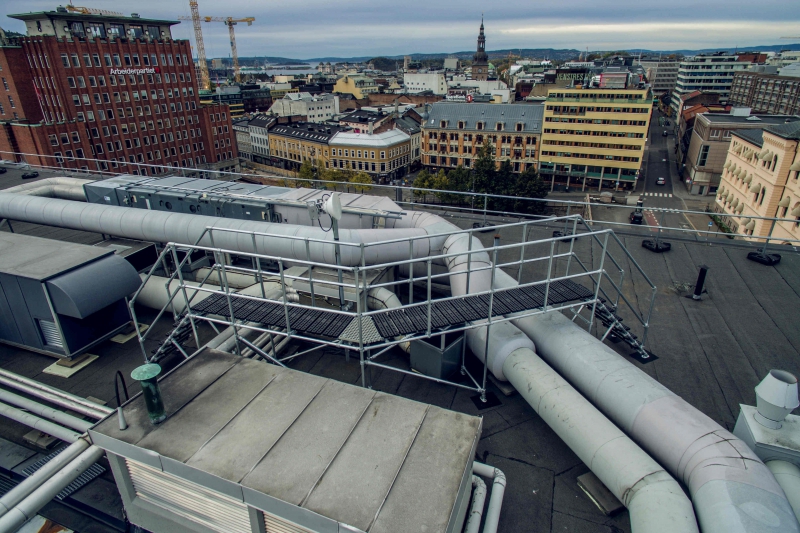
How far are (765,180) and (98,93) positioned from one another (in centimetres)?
8247

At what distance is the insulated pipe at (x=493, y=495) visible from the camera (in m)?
Result: 7.56

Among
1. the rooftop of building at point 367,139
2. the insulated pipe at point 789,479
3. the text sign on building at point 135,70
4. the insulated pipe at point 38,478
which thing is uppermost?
the text sign on building at point 135,70

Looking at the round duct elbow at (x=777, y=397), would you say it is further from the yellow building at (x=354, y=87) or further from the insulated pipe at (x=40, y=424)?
the yellow building at (x=354, y=87)

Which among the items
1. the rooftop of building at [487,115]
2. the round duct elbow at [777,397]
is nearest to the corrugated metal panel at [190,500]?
the round duct elbow at [777,397]

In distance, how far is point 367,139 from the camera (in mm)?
82438

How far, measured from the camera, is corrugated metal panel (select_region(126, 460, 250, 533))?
702 centimetres

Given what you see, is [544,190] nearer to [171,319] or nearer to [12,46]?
[171,319]

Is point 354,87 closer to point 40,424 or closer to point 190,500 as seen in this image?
point 40,424

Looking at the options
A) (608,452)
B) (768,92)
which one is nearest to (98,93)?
(608,452)

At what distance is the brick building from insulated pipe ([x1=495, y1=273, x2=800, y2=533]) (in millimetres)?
61827

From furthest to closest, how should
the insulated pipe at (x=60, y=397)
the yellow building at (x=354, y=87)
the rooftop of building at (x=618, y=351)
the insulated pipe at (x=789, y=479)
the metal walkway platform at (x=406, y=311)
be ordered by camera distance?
1. the yellow building at (x=354, y=87)
2. the metal walkway platform at (x=406, y=311)
3. the insulated pipe at (x=60, y=397)
4. the rooftop of building at (x=618, y=351)
5. the insulated pipe at (x=789, y=479)

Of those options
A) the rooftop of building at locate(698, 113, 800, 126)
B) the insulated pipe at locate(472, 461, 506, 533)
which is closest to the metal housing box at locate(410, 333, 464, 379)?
the insulated pipe at locate(472, 461, 506, 533)

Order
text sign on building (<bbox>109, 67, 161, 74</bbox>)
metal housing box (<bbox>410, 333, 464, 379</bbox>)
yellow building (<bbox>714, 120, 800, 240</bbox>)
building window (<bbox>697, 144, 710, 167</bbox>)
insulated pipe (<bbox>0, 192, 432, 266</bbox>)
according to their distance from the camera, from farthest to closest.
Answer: building window (<bbox>697, 144, 710, 167</bbox>), text sign on building (<bbox>109, 67, 161, 74</bbox>), yellow building (<bbox>714, 120, 800, 240</bbox>), insulated pipe (<bbox>0, 192, 432, 266</bbox>), metal housing box (<bbox>410, 333, 464, 379</bbox>)

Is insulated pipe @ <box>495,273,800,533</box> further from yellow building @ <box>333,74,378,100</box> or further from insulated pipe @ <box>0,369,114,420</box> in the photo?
yellow building @ <box>333,74,378,100</box>
